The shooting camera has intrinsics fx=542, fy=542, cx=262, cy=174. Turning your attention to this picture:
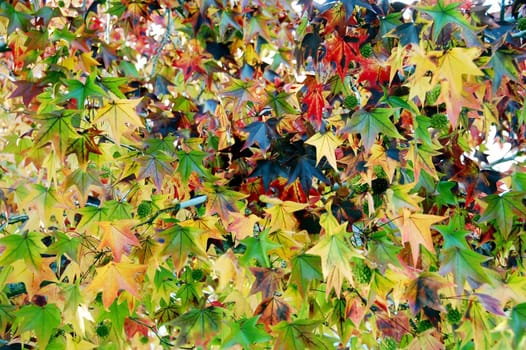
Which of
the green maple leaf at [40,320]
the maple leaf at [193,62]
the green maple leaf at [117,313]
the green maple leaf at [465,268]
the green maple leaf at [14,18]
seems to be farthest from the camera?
the maple leaf at [193,62]

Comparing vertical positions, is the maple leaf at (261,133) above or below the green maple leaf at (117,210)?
above

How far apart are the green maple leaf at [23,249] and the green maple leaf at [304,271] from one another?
32.9 inches

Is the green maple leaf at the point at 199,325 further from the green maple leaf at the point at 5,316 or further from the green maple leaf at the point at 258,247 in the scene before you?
the green maple leaf at the point at 5,316

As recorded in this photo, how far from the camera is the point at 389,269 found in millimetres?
1692

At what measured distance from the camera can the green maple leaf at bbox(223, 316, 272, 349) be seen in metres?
1.64

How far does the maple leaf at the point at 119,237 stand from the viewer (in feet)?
5.43

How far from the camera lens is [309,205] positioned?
1874mm

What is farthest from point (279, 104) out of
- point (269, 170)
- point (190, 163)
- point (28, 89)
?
point (28, 89)

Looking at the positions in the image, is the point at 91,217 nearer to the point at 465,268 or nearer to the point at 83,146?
the point at 83,146

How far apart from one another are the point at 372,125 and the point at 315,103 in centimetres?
36

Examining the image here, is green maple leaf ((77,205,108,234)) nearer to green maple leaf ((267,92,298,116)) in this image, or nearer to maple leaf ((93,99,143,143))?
maple leaf ((93,99,143,143))

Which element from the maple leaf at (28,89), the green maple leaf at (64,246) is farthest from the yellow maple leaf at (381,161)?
the maple leaf at (28,89)

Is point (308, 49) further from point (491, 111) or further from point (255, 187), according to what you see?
point (491, 111)

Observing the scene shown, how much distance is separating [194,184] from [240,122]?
1.76 ft
